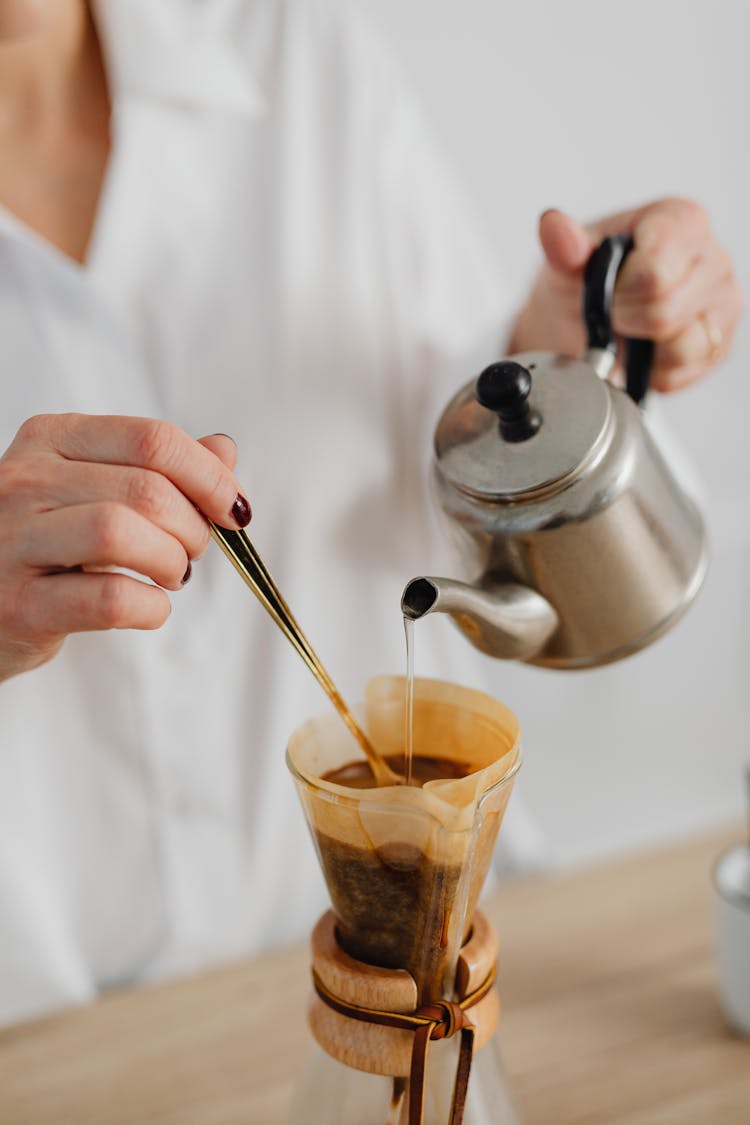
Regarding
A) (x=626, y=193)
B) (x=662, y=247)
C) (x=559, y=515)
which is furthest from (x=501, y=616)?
(x=626, y=193)

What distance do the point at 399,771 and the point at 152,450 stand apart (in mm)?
196

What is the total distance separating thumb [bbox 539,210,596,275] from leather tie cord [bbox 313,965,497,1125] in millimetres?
421

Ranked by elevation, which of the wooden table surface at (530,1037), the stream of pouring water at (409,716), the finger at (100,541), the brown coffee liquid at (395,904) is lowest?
the wooden table surface at (530,1037)

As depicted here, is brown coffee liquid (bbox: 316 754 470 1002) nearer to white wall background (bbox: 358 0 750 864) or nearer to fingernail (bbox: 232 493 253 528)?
fingernail (bbox: 232 493 253 528)

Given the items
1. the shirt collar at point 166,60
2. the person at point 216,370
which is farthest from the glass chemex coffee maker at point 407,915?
the shirt collar at point 166,60

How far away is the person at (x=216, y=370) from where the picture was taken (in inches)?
31.9

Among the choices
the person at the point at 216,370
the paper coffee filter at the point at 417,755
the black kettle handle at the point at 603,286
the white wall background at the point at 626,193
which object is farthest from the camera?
the white wall background at the point at 626,193

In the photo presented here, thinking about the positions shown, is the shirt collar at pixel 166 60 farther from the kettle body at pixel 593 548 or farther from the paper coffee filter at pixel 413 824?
the paper coffee filter at pixel 413 824

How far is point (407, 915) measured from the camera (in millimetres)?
458

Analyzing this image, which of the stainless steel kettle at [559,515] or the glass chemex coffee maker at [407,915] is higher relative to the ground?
the stainless steel kettle at [559,515]

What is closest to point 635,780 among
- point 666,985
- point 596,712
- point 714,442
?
point 596,712

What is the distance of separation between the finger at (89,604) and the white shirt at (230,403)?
345 millimetres

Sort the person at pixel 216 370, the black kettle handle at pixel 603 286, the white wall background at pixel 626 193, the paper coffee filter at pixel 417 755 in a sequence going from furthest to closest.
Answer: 1. the white wall background at pixel 626 193
2. the person at pixel 216 370
3. the black kettle handle at pixel 603 286
4. the paper coffee filter at pixel 417 755

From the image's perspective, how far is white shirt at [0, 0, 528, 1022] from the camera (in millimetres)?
821
